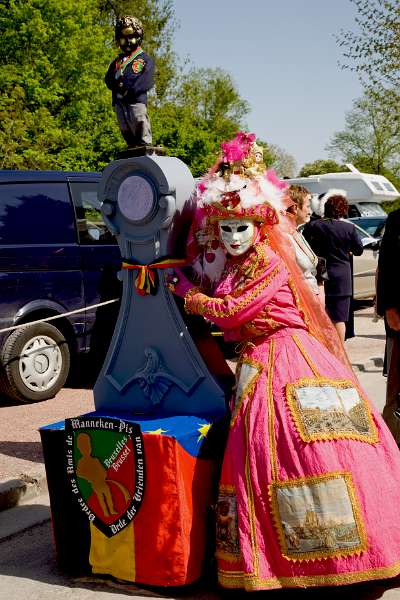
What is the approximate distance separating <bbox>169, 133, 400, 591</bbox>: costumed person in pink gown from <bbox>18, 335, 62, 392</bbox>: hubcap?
13.3 ft

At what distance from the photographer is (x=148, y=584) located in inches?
150

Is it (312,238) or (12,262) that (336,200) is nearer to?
(312,238)

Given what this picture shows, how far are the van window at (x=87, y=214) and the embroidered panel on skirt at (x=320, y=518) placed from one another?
512cm

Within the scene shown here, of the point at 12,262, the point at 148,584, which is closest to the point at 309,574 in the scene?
the point at 148,584

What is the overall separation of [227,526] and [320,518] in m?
0.42

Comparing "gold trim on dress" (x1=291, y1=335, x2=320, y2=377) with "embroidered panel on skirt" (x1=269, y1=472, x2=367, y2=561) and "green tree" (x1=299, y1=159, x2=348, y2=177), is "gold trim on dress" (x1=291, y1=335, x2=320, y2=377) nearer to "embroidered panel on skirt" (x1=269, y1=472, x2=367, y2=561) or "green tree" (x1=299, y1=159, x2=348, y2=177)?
"embroidered panel on skirt" (x1=269, y1=472, x2=367, y2=561)

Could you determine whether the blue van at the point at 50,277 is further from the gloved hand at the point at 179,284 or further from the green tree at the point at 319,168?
the green tree at the point at 319,168

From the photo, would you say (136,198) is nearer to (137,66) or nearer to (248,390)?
(137,66)

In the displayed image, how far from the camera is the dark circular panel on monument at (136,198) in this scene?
4098 millimetres

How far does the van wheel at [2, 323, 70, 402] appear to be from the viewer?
7.65 metres

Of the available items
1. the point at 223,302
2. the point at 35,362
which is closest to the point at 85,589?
the point at 223,302

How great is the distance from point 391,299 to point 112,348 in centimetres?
163

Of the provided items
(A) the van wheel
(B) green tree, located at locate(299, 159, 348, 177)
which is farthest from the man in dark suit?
(B) green tree, located at locate(299, 159, 348, 177)

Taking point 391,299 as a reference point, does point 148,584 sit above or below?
below
